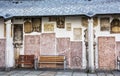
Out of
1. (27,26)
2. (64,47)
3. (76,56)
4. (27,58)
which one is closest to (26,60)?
(27,58)

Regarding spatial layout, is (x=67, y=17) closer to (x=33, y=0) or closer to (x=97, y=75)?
(x=33, y=0)

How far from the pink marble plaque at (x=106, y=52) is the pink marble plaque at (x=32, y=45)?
3.70 m

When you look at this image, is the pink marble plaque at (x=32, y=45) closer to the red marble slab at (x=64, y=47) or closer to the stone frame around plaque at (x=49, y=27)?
the stone frame around plaque at (x=49, y=27)

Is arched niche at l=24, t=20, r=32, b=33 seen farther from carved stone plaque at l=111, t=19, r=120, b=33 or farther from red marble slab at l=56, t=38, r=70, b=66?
carved stone plaque at l=111, t=19, r=120, b=33

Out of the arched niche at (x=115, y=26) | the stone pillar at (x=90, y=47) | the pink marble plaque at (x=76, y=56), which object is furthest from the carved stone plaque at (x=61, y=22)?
the arched niche at (x=115, y=26)

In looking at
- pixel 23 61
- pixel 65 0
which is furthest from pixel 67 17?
pixel 23 61

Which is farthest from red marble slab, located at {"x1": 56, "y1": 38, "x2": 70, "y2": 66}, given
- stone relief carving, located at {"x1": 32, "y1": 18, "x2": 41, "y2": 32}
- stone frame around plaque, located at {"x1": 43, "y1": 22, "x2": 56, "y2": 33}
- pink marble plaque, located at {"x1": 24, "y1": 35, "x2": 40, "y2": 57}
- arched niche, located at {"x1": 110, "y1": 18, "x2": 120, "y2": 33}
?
arched niche, located at {"x1": 110, "y1": 18, "x2": 120, "y2": 33}

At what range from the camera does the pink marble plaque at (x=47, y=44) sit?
1667 cm

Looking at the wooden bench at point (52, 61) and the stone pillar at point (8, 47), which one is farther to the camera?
the wooden bench at point (52, 61)

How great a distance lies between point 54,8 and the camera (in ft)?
52.5

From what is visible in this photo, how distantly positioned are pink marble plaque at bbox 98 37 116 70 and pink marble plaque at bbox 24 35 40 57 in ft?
12.1

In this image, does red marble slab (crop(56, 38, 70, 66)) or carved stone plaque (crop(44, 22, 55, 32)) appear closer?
red marble slab (crop(56, 38, 70, 66))

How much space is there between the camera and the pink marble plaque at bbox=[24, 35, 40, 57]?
664 inches

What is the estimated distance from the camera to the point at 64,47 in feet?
54.3
